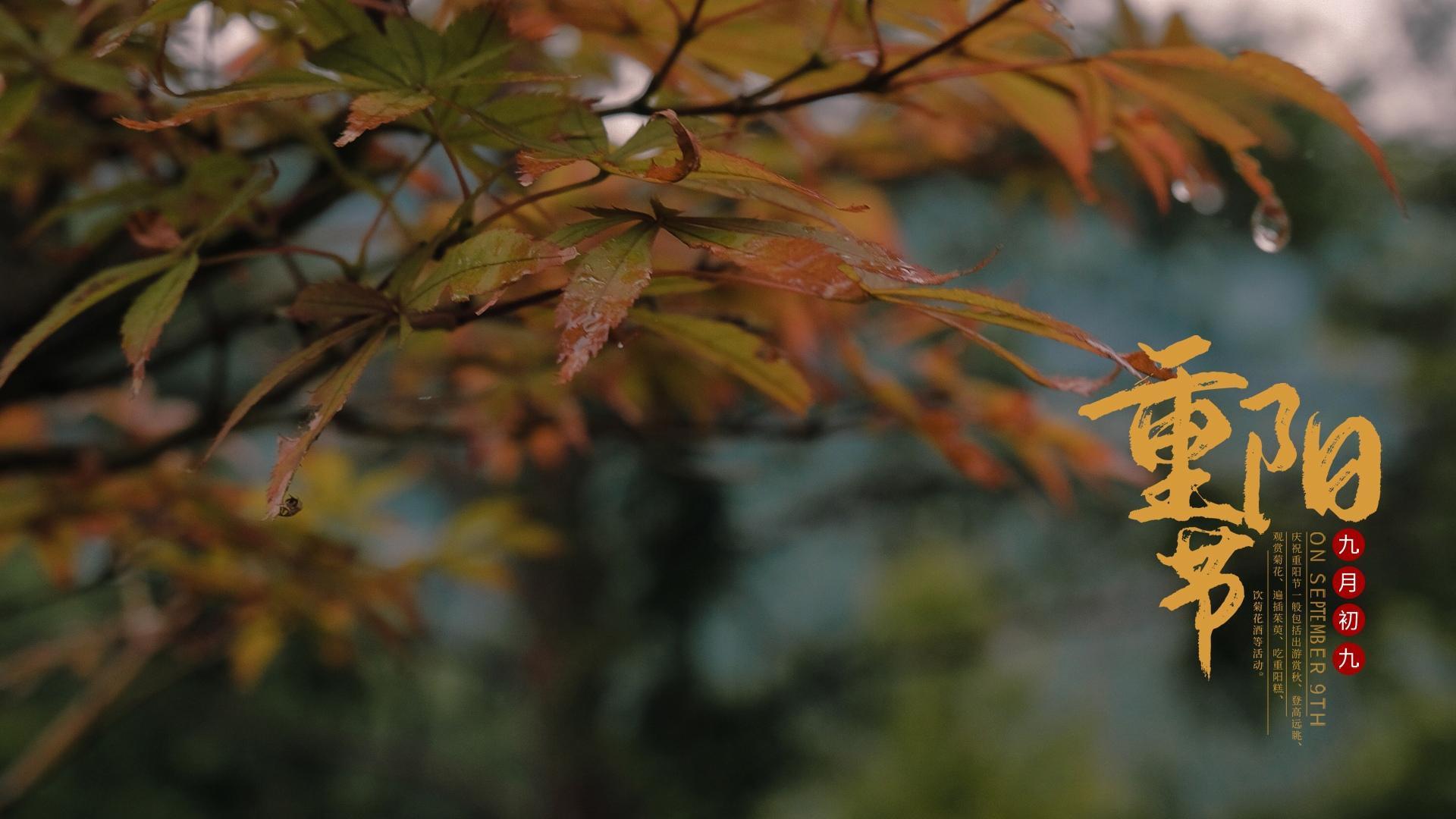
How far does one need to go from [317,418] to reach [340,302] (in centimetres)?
5

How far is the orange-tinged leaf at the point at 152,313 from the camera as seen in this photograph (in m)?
0.24

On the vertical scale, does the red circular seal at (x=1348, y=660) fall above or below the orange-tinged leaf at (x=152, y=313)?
below

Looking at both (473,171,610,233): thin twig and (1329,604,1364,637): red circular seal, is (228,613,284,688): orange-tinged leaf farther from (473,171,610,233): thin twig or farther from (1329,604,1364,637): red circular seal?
(1329,604,1364,637): red circular seal

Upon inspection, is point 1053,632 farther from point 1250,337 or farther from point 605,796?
point 1250,337

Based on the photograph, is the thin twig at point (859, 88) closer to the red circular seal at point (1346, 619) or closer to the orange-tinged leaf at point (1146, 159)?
the orange-tinged leaf at point (1146, 159)

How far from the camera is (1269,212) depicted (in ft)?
1.19

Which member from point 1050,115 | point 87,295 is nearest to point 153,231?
point 87,295

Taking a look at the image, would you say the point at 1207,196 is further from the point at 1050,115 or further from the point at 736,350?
the point at 736,350

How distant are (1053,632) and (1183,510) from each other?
2.37m

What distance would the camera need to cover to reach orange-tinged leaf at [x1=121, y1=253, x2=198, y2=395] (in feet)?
0.79

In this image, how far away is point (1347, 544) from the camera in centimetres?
74

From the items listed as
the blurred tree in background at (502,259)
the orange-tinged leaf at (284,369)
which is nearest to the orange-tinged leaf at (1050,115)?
the blurred tree in background at (502,259)

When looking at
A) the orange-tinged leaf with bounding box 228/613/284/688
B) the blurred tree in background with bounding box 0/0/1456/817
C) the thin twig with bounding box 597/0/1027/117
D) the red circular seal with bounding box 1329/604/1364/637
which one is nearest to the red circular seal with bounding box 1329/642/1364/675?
the red circular seal with bounding box 1329/604/1364/637

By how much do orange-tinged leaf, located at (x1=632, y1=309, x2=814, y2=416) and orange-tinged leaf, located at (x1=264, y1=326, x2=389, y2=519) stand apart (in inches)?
3.0
